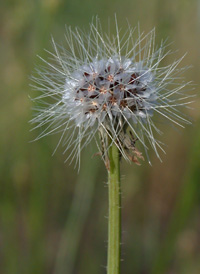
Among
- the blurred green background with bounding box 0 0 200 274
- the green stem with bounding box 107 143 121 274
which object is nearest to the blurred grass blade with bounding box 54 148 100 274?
the blurred green background with bounding box 0 0 200 274

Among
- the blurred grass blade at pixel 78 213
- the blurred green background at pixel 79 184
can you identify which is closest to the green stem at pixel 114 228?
the blurred green background at pixel 79 184

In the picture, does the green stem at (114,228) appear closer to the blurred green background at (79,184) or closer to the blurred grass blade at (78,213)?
the blurred green background at (79,184)

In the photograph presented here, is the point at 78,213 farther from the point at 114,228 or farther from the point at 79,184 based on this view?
the point at 114,228

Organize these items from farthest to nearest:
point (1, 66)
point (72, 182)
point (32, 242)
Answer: point (72, 182)
point (1, 66)
point (32, 242)

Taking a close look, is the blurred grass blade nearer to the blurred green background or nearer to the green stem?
the blurred green background

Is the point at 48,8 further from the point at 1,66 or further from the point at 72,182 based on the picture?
the point at 72,182

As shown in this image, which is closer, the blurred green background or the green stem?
the green stem

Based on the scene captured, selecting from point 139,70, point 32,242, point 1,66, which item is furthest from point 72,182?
point 139,70

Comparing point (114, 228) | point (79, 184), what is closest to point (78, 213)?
point (79, 184)
